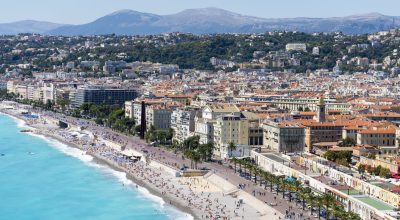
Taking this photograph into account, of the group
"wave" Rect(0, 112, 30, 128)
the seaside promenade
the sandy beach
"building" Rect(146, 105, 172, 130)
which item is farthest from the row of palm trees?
"wave" Rect(0, 112, 30, 128)

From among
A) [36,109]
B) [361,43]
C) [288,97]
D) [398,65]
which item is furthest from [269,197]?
[361,43]

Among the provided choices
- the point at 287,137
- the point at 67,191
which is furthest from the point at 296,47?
the point at 67,191

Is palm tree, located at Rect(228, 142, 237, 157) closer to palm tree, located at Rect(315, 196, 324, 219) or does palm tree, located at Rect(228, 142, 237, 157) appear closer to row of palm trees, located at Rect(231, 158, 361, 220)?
row of palm trees, located at Rect(231, 158, 361, 220)

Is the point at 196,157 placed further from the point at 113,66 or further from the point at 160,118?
the point at 113,66

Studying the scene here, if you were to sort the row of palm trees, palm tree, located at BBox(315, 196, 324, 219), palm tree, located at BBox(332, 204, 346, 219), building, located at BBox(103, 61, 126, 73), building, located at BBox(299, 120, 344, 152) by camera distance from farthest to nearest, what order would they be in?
building, located at BBox(103, 61, 126, 73) → building, located at BBox(299, 120, 344, 152) → palm tree, located at BBox(315, 196, 324, 219) → the row of palm trees → palm tree, located at BBox(332, 204, 346, 219)

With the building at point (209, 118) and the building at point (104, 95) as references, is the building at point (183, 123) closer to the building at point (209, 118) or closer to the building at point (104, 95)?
the building at point (209, 118)
